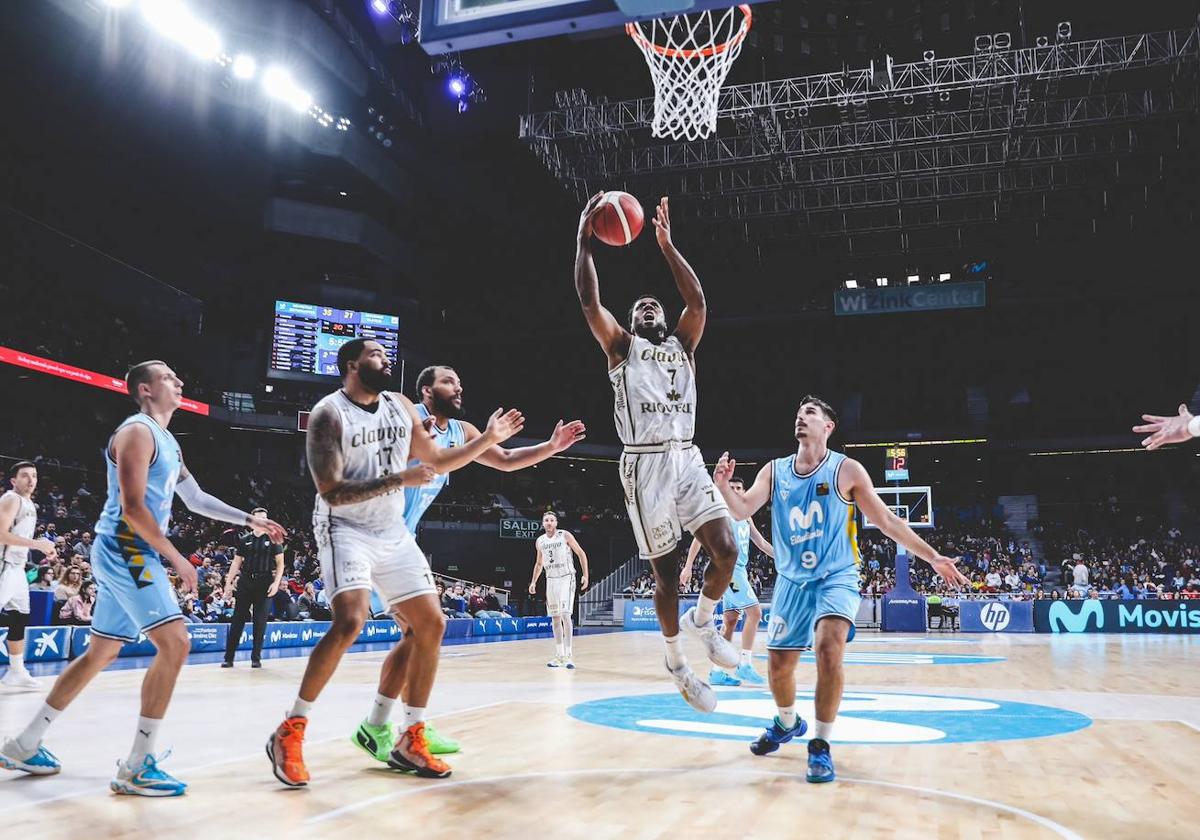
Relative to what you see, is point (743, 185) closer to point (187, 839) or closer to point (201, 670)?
point (201, 670)

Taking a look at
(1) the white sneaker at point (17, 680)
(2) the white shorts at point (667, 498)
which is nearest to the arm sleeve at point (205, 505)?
(2) the white shorts at point (667, 498)

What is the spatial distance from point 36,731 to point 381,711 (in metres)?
1.65

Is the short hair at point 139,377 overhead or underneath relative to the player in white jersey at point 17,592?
overhead

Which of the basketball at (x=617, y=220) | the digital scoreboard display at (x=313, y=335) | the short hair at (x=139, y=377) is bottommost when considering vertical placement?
the short hair at (x=139, y=377)

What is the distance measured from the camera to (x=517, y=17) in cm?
550

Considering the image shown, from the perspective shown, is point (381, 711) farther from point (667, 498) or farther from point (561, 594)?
point (561, 594)

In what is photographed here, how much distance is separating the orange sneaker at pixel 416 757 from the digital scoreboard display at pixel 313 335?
20696 mm

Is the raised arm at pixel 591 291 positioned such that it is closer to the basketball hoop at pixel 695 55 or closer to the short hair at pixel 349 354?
the short hair at pixel 349 354

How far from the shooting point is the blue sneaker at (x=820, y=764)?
456 centimetres

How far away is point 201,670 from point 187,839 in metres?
8.45

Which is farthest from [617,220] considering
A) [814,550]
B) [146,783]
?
[146,783]

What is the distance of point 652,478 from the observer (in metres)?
5.54

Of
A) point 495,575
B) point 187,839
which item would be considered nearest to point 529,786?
point 187,839

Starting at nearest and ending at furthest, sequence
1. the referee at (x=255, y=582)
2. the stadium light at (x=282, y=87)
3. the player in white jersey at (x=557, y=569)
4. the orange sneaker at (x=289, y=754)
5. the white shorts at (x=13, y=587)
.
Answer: the orange sneaker at (x=289, y=754) < the white shorts at (x=13, y=587) < the referee at (x=255, y=582) < the player in white jersey at (x=557, y=569) < the stadium light at (x=282, y=87)
